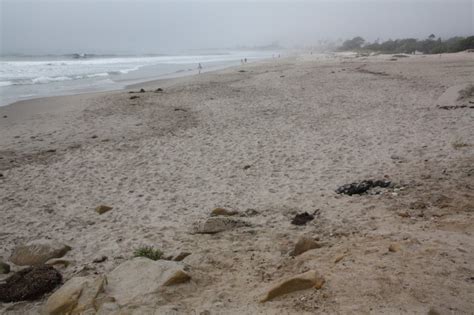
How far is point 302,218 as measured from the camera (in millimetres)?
5242

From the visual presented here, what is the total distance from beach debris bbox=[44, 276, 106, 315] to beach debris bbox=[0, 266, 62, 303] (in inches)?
14.5

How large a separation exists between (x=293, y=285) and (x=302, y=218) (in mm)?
1863

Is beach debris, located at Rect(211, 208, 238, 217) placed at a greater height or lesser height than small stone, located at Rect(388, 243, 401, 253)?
lesser

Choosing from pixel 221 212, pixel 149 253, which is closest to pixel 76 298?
pixel 149 253

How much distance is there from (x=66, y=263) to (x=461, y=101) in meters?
11.3

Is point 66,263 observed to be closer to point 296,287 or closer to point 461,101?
point 296,287

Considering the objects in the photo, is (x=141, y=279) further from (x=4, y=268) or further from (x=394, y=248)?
(x=394, y=248)

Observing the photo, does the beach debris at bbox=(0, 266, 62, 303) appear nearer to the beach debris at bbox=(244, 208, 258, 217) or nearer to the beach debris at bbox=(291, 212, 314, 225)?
the beach debris at bbox=(244, 208, 258, 217)

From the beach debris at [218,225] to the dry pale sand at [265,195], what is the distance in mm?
142

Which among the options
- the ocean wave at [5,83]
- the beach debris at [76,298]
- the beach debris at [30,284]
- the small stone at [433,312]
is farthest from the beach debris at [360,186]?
the ocean wave at [5,83]

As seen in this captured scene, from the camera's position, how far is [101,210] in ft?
20.1

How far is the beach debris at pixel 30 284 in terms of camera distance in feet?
13.5

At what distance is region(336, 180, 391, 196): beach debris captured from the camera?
5.97 m

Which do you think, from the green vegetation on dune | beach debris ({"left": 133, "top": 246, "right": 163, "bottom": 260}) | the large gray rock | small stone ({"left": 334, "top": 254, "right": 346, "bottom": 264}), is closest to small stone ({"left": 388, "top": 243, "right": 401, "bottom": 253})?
small stone ({"left": 334, "top": 254, "right": 346, "bottom": 264})
